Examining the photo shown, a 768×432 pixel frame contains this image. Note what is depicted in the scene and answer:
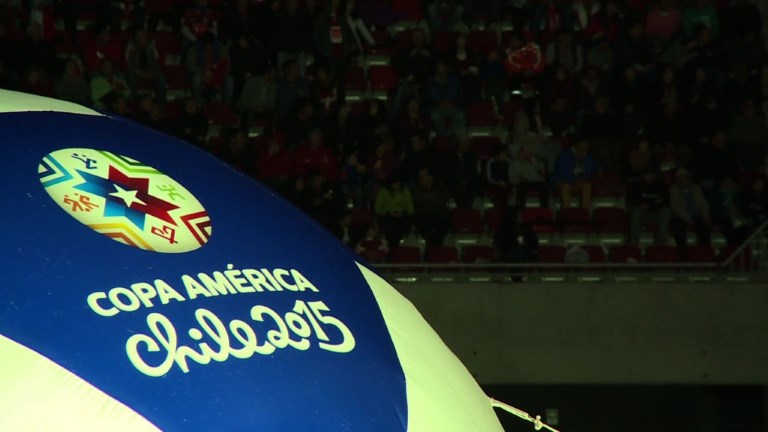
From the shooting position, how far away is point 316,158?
13000mm

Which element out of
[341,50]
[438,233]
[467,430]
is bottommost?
[467,430]

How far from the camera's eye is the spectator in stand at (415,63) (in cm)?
1430

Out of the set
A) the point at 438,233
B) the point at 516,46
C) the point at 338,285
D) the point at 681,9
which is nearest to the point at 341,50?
the point at 516,46

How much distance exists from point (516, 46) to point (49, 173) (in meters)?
11.3

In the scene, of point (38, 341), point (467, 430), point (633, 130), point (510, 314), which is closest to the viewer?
point (38, 341)

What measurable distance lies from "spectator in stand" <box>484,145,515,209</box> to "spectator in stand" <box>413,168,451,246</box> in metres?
0.59

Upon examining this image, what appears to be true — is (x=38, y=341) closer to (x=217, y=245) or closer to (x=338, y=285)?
(x=217, y=245)

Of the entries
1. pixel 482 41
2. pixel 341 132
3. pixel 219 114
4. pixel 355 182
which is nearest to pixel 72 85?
pixel 219 114

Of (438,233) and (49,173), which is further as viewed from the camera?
(438,233)

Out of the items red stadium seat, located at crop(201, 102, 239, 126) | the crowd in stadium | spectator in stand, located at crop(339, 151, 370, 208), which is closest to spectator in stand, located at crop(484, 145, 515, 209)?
the crowd in stadium

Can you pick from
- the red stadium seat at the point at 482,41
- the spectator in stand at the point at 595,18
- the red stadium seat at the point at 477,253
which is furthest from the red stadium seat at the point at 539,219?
the spectator in stand at the point at 595,18

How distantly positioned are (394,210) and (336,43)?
2759 millimetres

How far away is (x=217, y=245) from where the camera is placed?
12.6ft

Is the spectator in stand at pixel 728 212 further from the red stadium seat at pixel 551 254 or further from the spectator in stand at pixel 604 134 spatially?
the red stadium seat at pixel 551 254
